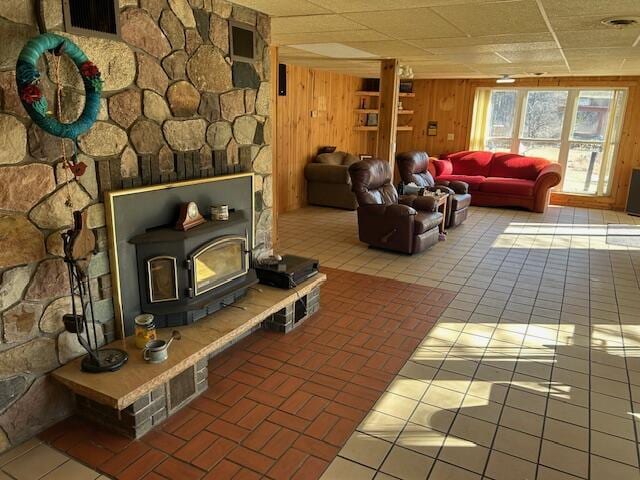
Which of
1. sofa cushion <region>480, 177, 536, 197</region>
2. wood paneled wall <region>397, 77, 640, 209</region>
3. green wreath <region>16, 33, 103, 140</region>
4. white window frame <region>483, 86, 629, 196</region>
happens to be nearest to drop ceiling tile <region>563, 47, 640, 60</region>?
sofa cushion <region>480, 177, 536, 197</region>

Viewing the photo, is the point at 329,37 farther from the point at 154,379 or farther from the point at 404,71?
the point at 154,379

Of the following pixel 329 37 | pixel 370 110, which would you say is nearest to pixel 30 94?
pixel 329 37

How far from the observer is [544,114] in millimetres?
8477

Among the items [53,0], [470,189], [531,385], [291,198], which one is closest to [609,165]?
[470,189]

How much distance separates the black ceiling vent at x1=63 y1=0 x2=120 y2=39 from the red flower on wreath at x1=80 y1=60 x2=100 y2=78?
169mm

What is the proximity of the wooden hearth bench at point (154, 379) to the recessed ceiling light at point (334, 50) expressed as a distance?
302 cm

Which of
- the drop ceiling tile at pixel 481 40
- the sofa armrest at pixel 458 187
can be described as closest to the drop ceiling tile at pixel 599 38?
the drop ceiling tile at pixel 481 40

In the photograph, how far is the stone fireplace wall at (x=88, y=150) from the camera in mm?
1950

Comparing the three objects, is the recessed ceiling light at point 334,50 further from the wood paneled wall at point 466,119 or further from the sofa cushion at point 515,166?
the wood paneled wall at point 466,119

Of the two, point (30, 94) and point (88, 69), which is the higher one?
point (88, 69)

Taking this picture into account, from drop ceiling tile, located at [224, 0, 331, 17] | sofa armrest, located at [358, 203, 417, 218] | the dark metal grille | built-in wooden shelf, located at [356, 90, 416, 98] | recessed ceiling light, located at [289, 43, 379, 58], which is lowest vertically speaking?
the dark metal grille

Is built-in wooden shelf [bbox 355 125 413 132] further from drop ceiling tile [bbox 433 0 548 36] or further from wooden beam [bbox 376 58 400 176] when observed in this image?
drop ceiling tile [bbox 433 0 548 36]

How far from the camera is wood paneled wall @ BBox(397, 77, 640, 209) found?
778 cm

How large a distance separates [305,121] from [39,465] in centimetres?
630
